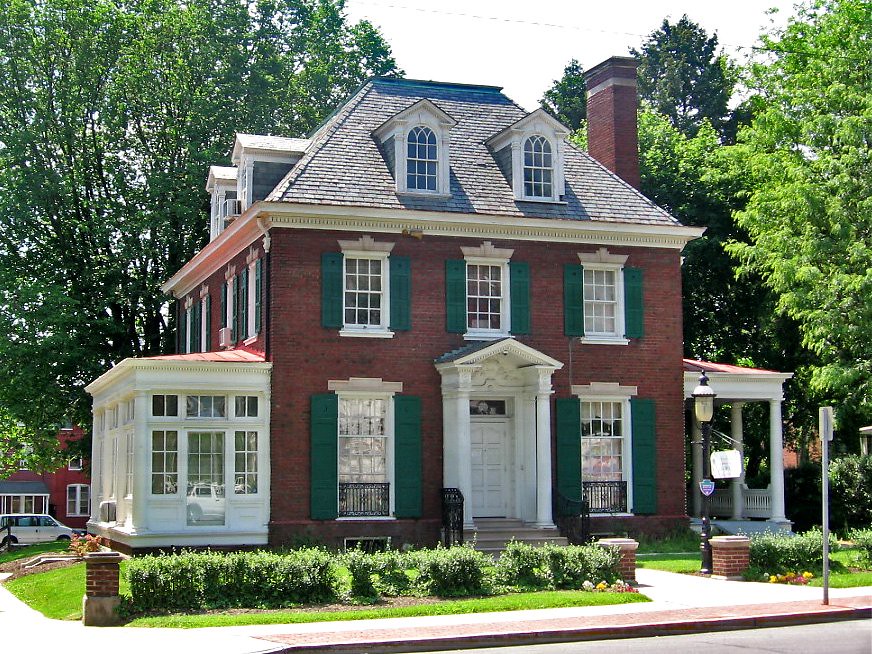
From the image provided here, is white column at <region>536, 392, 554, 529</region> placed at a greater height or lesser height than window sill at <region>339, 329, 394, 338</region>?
lesser

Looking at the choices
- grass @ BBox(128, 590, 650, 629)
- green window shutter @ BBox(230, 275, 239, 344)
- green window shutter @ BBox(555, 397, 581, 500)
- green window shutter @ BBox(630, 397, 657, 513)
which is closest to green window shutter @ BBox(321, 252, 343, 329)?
green window shutter @ BBox(230, 275, 239, 344)

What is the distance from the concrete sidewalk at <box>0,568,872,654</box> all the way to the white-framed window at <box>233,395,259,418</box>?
7295 mm

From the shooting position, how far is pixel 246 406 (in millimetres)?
25109

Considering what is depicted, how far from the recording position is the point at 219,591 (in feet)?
58.5

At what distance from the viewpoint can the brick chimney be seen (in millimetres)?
31203

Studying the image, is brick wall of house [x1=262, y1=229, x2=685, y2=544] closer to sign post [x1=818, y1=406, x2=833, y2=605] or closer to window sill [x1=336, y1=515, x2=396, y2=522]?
window sill [x1=336, y1=515, x2=396, y2=522]

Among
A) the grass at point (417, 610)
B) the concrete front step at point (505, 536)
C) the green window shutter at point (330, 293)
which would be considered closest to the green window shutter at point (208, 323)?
the green window shutter at point (330, 293)

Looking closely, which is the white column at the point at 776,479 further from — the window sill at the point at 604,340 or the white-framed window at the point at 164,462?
the white-framed window at the point at 164,462

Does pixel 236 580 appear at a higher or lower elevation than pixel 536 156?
lower

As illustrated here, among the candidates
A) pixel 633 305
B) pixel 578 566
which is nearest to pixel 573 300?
pixel 633 305

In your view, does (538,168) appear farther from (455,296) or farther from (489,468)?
(489,468)

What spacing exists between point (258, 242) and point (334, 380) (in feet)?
12.2

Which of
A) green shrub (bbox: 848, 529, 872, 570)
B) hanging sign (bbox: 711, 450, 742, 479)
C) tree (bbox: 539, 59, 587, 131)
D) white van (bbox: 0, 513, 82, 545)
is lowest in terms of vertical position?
white van (bbox: 0, 513, 82, 545)

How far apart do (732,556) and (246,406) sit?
10.3m
